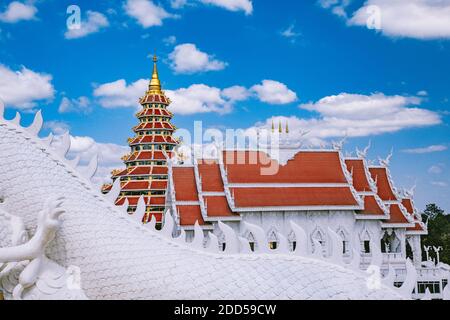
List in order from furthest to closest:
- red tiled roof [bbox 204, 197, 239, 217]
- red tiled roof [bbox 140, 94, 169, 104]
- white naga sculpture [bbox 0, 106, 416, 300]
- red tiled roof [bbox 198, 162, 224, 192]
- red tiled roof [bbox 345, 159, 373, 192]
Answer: red tiled roof [bbox 140, 94, 169, 104] → red tiled roof [bbox 345, 159, 373, 192] → red tiled roof [bbox 198, 162, 224, 192] → red tiled roof [bbox 204, 197, 239, 217] → white naga sculpture [bbox 0, 106, 416, 300]

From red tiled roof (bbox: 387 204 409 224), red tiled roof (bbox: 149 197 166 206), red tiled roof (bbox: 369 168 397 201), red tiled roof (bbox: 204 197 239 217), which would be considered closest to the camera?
red tiled roof (bbox: 204 197 239 217)

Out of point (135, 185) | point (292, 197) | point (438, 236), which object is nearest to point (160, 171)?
point (135, 185)

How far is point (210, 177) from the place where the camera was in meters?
16.8

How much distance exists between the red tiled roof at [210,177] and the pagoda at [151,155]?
2067 mm

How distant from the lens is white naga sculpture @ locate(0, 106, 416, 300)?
162 inches

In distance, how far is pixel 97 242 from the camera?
4.60 metres

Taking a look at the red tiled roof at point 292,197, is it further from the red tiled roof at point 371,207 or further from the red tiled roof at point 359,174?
the red tiled roof at point 359,174

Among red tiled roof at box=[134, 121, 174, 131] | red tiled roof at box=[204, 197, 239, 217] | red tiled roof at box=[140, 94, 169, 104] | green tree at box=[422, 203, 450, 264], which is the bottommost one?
green tree at box=[422, 203, 450, 264]

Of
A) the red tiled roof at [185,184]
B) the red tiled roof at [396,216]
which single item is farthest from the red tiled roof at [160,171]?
the red tiled roof at [396,216]

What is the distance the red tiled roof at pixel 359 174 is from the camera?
1762 cm

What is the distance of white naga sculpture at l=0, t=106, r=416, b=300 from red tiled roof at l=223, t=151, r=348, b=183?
38.4ft

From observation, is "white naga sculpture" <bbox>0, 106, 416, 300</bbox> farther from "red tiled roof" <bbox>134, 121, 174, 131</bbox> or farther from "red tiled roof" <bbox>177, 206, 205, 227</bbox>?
"red tiled roof" <bbox>134, 121, 174, 131</bbox>

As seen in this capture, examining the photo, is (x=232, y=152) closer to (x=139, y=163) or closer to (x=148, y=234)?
(x=139, y=163)

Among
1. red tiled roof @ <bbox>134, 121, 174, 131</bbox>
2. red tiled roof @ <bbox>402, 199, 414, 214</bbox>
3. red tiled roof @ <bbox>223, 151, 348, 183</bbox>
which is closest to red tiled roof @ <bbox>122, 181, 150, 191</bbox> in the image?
red tiled roof @ <bbox>134, 121, 174, 131</bbox>
